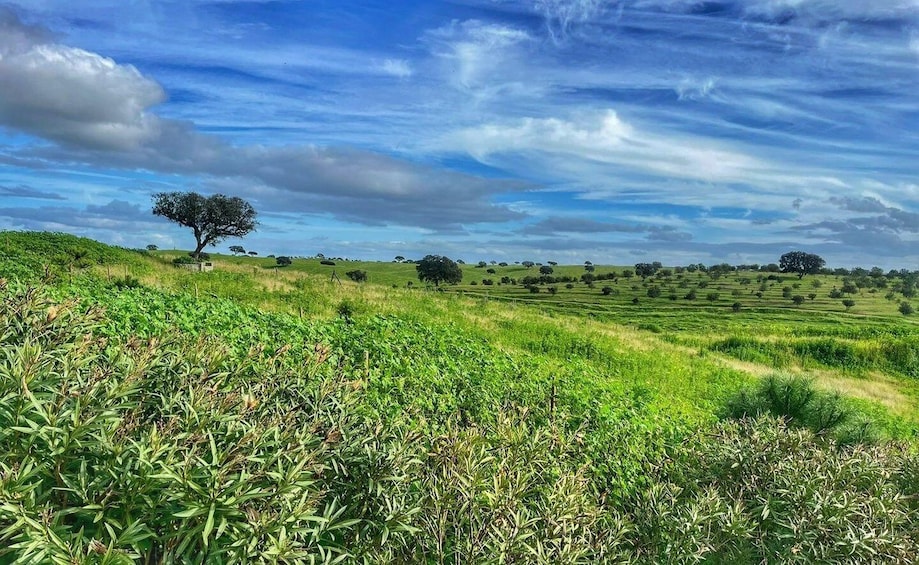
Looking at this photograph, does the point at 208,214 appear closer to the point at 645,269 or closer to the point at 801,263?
the point at 645,269

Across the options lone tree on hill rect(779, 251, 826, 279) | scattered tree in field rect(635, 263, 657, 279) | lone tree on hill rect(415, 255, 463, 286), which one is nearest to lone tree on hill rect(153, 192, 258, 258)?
lone tree on hill rect(415, 255, 463, 286)

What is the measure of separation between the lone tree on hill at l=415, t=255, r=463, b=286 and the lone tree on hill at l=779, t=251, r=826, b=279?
332ft

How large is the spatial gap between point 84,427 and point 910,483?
33.9 ft

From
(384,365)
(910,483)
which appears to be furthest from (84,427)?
(910,483)

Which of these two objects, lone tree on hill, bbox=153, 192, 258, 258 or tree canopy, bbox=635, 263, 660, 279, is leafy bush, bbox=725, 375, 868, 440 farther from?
tree canopy, bbox=635, 263, 660, 279

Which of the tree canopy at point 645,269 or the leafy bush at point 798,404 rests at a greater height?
the tree canopy at point 645,269

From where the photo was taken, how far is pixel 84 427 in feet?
11.5

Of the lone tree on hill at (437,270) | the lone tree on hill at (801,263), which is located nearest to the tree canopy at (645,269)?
the lone tree on hill at (801,263)

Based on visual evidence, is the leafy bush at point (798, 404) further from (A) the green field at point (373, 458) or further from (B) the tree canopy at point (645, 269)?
(B) the tree canopy at point (645, 269)

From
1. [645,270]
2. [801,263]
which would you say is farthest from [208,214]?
[801,263]

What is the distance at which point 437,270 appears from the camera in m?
115

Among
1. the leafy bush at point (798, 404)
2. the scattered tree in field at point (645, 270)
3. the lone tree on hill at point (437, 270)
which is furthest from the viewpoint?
the scattered tree in field at point (645, 270)

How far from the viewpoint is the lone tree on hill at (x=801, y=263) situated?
159 m

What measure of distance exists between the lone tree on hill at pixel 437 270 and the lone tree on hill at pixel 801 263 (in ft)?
332
